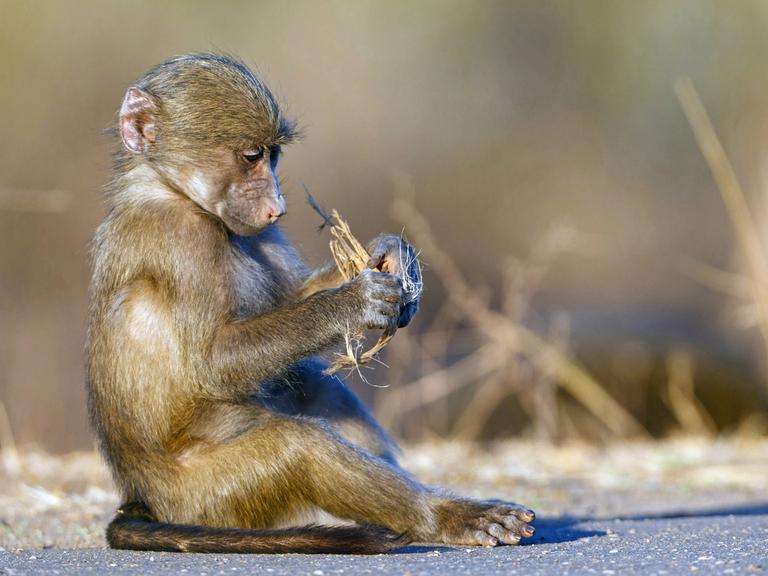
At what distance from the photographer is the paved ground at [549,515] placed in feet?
→ 14.7

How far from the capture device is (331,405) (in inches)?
223

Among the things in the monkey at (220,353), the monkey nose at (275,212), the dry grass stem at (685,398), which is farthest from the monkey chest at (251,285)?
the dry grass stem at (685,398)

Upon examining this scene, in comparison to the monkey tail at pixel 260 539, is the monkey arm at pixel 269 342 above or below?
above

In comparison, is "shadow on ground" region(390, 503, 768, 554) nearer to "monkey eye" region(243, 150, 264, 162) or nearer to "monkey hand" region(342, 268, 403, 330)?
"monkey hand" region(342, 268, 403, 330)

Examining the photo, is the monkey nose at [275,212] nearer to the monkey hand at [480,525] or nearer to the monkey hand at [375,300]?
the monkey hand at [375,300]

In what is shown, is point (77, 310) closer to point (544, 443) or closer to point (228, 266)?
point (544, 443)

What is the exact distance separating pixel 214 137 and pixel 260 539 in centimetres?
159

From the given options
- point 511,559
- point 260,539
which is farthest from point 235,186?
point 511,559

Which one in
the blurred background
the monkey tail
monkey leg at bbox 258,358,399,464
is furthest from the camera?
the blurred background

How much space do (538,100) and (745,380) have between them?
12.8 m

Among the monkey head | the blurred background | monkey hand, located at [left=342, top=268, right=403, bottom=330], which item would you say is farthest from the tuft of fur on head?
the blurred background

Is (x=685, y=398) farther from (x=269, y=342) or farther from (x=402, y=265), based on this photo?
(x=269, y=342)

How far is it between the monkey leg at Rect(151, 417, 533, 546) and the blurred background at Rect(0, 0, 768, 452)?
3.50 m

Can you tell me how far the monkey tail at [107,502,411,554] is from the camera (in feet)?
15.8
